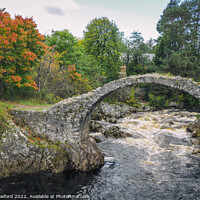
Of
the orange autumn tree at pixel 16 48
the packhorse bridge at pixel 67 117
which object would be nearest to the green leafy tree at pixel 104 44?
the orange autumn tree at pixel 16 48

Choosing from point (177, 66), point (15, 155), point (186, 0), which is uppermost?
point (186, 0)

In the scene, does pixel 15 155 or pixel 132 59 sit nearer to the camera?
pixel 15 155

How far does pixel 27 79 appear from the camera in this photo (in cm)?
1173

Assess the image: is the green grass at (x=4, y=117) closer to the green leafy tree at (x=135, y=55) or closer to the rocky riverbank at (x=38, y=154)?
the rocky riverbank at (x=38, y=154)

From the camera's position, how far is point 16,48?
10656mm

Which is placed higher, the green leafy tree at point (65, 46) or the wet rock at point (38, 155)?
the green leafy tree at point (65, 46)

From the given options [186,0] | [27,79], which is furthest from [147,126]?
[186,0]

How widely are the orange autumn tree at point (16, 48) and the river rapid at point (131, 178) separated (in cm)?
662

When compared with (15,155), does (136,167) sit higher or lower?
Answer: lower

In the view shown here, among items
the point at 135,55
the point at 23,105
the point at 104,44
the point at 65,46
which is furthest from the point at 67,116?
the point at 135,55

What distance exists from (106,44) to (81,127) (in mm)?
20676

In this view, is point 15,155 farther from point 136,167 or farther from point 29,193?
point 136,167

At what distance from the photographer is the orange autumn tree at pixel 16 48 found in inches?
386

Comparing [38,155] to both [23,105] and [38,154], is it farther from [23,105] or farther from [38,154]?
[23,105]
